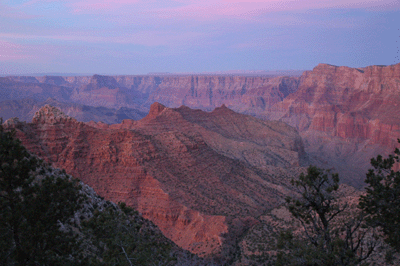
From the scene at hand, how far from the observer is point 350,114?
140500 mm

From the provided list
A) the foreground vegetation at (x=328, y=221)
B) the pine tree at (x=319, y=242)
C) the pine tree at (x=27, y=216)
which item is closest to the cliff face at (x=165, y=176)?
the foreground vegetation at (x=328, y=221)

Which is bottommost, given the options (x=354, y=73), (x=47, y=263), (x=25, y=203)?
(x=47, y=263)

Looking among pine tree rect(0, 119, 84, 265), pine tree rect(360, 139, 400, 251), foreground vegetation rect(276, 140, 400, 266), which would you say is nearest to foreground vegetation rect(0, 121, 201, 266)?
pine tree rect(0, 119, 84, 265)

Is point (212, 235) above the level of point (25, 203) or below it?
below

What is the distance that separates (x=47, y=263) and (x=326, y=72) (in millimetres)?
184579

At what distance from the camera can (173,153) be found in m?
51.2

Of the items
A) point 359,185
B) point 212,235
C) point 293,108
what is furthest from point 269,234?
point 293,108

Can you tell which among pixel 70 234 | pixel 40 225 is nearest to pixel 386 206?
pixel 70 234

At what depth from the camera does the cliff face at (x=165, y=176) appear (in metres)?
40.3

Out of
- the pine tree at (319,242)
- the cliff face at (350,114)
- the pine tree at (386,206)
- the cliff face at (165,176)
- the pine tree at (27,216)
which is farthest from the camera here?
the cliff face at (350,114)

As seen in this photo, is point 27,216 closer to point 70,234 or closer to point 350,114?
point 70,234

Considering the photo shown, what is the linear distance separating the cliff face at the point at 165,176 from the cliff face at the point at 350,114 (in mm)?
55687

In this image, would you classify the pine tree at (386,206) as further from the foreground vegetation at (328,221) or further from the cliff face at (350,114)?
the cliff face at (350,114)

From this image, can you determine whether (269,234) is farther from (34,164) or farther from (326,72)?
(326,72)
